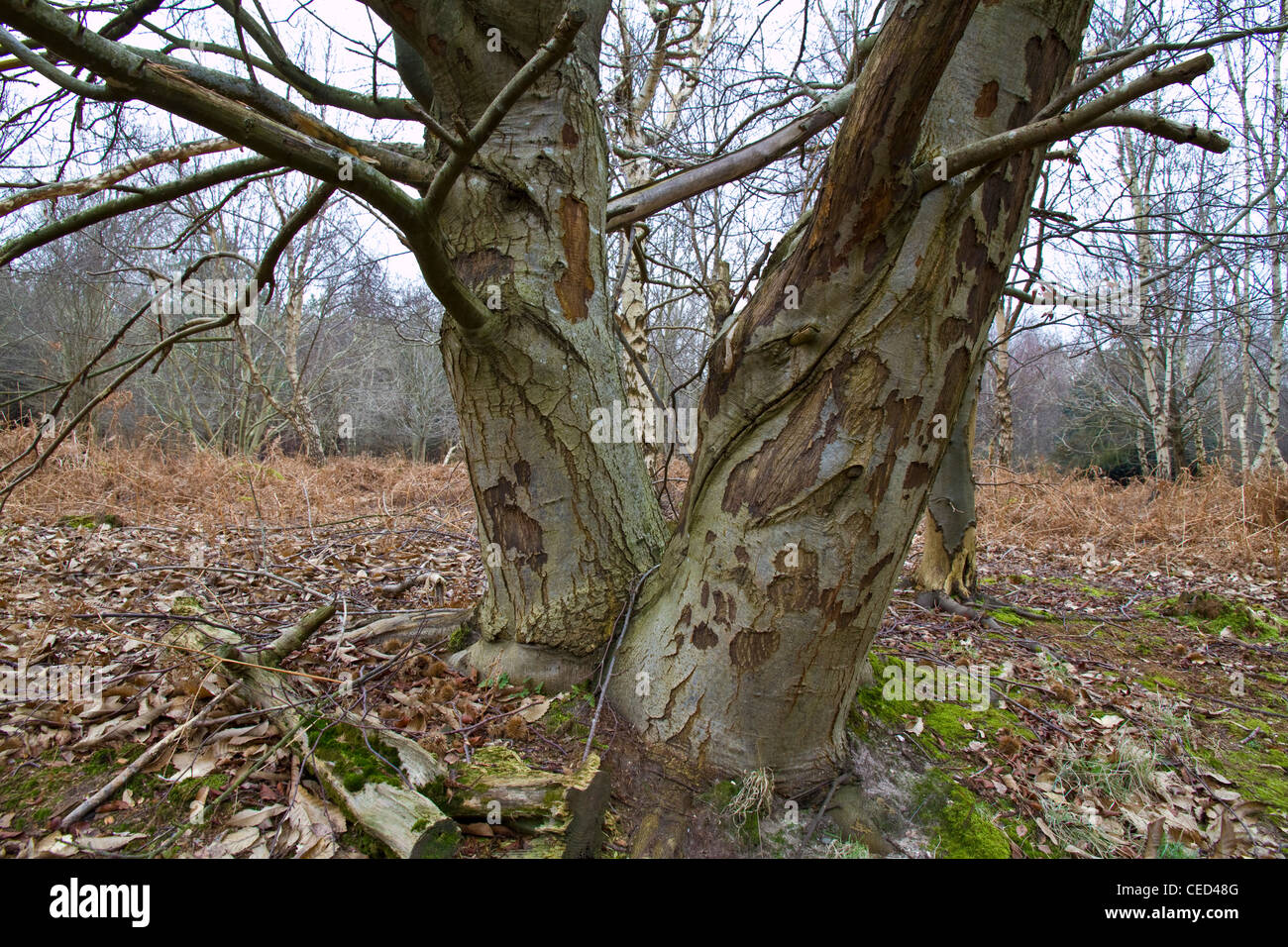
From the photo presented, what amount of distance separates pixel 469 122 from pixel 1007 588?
5327 millimetres

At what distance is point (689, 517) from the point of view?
7.41ft

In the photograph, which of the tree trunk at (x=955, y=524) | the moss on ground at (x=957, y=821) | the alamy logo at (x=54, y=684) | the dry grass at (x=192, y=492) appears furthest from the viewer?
the dry grass at (x=192, y=492)

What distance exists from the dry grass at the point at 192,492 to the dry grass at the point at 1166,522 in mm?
6660

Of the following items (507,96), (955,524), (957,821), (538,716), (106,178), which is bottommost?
(957,821)

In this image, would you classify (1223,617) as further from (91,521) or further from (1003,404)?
(91,521)

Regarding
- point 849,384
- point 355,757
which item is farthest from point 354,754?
point 849,384

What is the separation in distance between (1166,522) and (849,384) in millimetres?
7891

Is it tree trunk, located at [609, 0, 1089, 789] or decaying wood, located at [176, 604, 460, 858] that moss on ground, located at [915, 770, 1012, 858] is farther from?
decaying wood, located at [176, 604, 460, 858]

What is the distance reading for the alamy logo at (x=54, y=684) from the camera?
2225mm

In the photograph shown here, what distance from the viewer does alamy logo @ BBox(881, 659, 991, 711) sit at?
9.37ft

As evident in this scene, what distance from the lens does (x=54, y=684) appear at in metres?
2.32

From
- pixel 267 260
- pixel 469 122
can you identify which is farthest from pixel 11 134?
pixel 469 122

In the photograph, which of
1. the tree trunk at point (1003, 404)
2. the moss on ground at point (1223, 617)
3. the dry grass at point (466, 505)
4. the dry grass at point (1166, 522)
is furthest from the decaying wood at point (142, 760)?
the tree trunk at point (1003, 404)
